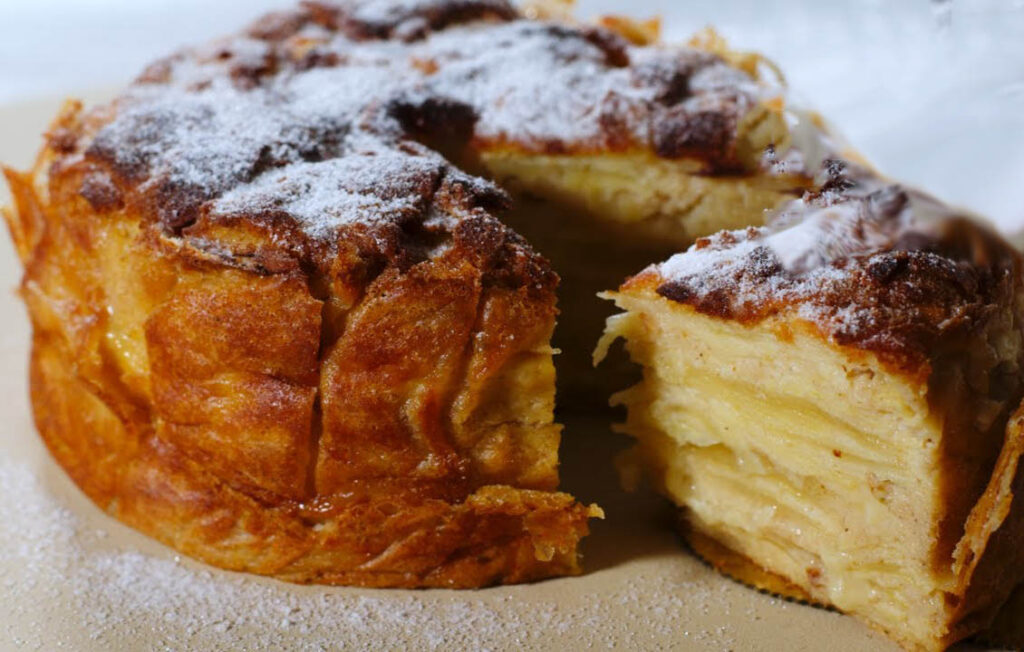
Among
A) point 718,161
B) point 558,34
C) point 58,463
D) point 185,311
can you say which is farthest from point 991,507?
point 58,463

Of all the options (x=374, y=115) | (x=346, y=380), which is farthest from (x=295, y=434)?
(x=374, y=115)

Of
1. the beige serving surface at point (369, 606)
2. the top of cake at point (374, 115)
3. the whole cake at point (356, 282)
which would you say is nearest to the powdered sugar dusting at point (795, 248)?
the whole cake at point (356, 282)

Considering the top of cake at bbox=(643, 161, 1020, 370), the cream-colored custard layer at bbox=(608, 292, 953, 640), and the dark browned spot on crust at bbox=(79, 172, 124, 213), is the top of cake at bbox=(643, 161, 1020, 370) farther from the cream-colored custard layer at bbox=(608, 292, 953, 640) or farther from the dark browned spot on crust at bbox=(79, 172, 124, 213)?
the dark browned spot on crust at bbox=(79, 172, 124, 213)

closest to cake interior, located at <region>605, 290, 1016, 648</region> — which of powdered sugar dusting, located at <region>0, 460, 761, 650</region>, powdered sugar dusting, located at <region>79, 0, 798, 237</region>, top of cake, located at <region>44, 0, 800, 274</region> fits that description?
powdered sugar dusting, located at <region>0, 460, 761, 650</region>

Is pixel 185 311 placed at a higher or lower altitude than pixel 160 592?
higher

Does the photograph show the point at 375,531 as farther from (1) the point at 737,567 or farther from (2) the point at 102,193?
(2) the point at 102,193

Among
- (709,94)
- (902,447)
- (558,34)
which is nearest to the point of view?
(902,447)

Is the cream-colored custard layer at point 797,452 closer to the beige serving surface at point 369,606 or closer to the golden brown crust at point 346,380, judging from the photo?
the beige serving surface at point 369,606

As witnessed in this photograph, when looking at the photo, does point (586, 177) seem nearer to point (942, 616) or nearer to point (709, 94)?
point (709, 94)
